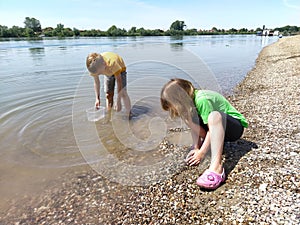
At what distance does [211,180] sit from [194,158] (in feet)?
2.25

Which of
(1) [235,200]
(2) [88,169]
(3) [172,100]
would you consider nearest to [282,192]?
(1) [235,200]

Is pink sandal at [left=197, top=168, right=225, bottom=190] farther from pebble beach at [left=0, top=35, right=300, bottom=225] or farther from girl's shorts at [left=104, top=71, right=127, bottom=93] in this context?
girl's shorts at [left=104, top=71, right=127, bottom=93]

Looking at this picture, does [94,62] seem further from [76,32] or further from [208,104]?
[76,32]

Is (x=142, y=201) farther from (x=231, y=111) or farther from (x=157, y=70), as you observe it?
(x=157, y=70)

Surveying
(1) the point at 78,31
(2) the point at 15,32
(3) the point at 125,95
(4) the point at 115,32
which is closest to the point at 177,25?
(4) the point at 115,32

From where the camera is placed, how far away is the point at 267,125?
4.92 m

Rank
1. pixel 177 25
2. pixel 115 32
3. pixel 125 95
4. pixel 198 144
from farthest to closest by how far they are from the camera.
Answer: pixel 177 25 < pixel 115 32 < pixel 125 95 < pixel 198 144

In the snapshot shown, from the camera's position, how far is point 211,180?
3.05 meters

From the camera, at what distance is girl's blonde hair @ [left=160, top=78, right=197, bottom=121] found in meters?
3.12

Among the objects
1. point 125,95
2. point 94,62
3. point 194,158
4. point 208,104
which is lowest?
point 194,158

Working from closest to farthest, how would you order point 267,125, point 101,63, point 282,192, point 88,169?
point 282,192, point 88,169, point 267,125, point 101,63

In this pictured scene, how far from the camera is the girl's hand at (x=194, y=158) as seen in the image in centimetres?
365

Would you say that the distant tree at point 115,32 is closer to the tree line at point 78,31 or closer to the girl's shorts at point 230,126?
the tree line at point 78,31

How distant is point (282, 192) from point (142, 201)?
1774mm
